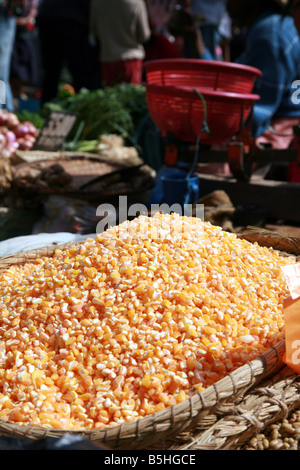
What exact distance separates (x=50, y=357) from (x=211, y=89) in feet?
5.78

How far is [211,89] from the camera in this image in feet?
7.86

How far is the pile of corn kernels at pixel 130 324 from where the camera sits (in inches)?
40.6

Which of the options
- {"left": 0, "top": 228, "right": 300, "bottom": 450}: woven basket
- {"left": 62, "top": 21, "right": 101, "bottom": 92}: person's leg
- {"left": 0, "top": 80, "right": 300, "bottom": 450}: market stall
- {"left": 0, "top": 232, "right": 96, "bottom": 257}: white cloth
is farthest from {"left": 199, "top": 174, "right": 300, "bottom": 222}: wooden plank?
{"left": 62, "top": 21, "right": 101, "bottom": 92}: person's leg

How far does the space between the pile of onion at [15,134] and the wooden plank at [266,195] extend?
78.0 inches

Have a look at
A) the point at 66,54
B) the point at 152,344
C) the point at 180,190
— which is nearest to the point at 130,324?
the point at 152,344

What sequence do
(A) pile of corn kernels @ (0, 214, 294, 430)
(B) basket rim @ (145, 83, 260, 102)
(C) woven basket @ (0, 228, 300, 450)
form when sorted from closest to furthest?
(C) woven basket @ (0, 228, 300, 450)
(A) pile of corn kernels @ (0, 214, 294, 430)
(B) basket rim @ (145, 83, 260, 102)

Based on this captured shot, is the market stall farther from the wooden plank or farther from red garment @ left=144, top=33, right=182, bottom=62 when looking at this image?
red garment @ left=144, top=33, right=182, bottom=62

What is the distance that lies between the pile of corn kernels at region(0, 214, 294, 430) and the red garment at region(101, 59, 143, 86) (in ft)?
14.8

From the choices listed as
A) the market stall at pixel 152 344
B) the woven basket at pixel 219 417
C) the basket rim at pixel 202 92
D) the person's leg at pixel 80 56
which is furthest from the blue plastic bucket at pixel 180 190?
the person's leg at pixel 80 56

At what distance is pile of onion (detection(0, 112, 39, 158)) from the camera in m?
3.82

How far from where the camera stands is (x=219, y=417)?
3.18ft

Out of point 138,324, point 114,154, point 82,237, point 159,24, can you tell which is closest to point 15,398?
point 138,324

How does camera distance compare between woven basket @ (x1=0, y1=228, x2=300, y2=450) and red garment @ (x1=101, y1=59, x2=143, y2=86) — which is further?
red garment @ (x1=101, y1=59, x2=143, y2=86)
